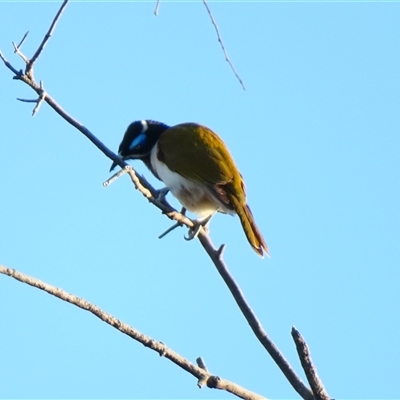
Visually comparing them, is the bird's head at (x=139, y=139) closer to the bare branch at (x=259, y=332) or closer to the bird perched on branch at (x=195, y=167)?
the bird perched on branch at (x=195, y=167)

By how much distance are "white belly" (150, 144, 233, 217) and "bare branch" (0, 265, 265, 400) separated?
9.99 ft

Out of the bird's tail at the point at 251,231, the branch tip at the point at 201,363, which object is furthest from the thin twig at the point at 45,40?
the bird's tail at the point at 251,231

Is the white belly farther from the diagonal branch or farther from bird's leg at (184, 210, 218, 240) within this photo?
the diagonal branch

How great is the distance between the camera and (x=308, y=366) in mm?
2705

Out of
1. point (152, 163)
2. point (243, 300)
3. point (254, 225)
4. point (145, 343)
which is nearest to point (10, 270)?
point (145, 343)

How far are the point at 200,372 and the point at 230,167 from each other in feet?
11.7

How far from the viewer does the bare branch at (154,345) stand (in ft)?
9.17

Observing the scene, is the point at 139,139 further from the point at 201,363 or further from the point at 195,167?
the point at 201,363

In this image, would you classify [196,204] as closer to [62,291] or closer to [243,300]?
[243,300]

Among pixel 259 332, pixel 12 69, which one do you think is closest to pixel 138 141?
pixel 12 69

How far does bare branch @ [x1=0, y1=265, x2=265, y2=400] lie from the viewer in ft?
9.17

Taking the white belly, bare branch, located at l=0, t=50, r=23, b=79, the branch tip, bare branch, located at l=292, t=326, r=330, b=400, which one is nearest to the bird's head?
the white belly

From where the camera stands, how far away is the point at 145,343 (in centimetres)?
295

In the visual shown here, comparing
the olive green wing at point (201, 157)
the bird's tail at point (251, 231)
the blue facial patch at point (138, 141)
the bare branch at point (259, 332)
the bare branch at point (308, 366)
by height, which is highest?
the blue facial patch at point (138, 141)
